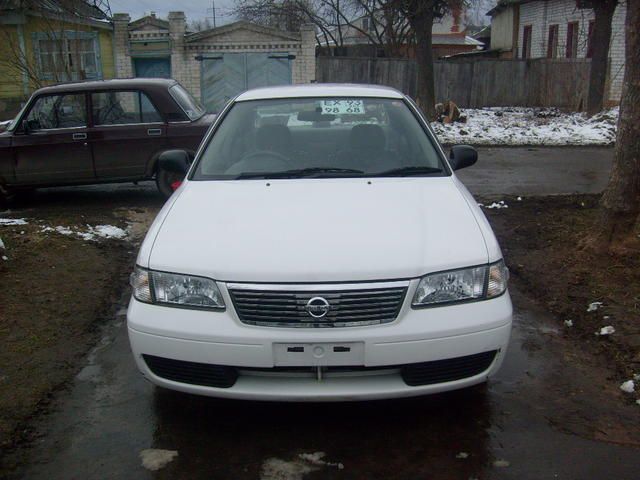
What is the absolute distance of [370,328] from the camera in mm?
2920

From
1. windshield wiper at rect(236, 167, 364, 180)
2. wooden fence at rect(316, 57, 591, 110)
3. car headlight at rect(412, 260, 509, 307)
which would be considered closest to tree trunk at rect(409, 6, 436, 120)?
wooden fence at rect(316, 57, 591, 110)

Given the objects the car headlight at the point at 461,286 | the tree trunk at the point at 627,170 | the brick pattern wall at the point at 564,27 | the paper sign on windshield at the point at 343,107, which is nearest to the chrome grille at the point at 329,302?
the car headlight at the point at 461,286

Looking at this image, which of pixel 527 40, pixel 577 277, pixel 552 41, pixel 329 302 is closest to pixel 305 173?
pixel 329 302

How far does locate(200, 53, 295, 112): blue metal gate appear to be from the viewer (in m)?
22.6

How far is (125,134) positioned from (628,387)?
6967 mm

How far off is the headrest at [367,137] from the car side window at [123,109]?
4.75 metres

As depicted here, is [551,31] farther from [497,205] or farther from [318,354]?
[318,354]

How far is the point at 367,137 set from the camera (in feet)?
14.9

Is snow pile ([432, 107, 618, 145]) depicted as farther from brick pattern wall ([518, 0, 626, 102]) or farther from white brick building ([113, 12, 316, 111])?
white brick building ([113, 12, 316, 111])

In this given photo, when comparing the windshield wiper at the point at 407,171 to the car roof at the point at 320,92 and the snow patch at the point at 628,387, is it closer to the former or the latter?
the car roof at the point at 320,92

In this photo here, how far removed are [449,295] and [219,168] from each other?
200cm

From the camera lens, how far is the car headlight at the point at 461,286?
3031 millimetres

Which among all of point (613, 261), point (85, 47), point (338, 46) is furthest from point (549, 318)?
point (338, 46)

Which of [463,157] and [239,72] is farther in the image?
[239,72]
